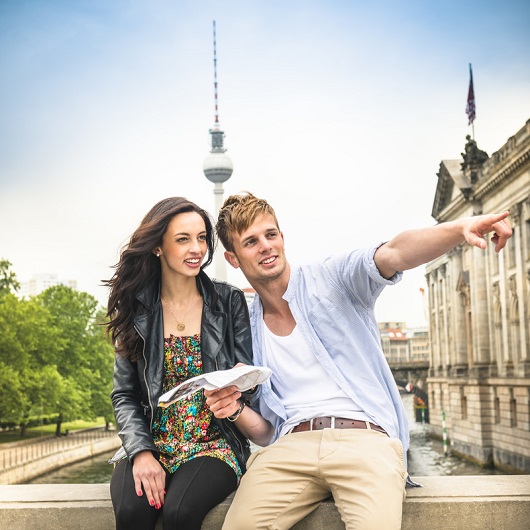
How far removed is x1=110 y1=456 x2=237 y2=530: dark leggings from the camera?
3689 mm

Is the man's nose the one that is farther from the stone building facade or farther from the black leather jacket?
the stone building facade

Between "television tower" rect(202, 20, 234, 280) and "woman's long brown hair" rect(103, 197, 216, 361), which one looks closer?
"woman's long brown hair" rect(103, 197, 216, 361)

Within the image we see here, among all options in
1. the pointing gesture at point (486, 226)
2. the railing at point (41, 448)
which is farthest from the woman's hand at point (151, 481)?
the railing at point (41, 448)

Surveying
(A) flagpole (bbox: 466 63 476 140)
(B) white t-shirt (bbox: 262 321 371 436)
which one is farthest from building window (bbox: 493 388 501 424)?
(B) white t-shirt (bbox: 262 321 371 436)

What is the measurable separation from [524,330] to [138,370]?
35708mm

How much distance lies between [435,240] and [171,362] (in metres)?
1.30

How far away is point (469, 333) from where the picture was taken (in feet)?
171

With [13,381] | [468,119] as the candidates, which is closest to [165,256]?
[13,381]

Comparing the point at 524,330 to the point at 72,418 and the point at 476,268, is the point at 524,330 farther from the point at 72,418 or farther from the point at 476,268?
the point at 72,418

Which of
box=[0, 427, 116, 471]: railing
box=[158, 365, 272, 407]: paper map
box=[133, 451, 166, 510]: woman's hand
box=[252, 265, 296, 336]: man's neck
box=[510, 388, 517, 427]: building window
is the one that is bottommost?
box=[0, 427, 116, 471]: railing

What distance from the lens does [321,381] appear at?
3.94m

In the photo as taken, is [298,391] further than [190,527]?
Yes

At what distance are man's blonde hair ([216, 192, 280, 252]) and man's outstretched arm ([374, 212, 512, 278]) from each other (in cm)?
67

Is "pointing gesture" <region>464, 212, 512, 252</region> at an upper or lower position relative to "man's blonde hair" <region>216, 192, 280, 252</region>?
lower
